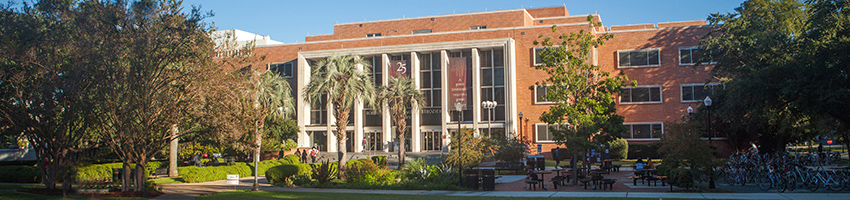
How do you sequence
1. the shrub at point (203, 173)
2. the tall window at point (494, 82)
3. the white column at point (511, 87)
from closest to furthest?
the shrub at point (203, 173), the white column at point (511, 87), the tall window at point (494, 82)

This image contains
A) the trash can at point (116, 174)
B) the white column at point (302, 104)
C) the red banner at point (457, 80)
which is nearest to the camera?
the trash can at point (116, 174)

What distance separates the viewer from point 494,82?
54406 millimetres

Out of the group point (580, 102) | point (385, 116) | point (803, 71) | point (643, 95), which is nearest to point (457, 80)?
point (385, 116)

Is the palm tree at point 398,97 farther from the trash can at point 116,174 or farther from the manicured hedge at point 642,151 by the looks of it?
the trash can at point 116,174

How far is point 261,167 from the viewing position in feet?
108

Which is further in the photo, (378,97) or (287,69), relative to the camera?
(287,69)

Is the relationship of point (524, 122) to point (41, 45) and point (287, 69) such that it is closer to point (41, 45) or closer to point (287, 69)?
point (287, 69)

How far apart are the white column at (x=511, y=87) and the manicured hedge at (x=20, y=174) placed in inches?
1377

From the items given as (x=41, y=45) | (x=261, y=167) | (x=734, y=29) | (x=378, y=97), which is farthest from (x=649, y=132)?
(x=41, y=45)

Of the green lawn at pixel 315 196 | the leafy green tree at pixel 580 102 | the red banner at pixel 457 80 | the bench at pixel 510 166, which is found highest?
the red banner at pixel 457 80

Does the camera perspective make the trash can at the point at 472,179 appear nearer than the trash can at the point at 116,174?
Yes

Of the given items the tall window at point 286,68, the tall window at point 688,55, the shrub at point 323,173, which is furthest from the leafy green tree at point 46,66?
the tall window at point 688,55

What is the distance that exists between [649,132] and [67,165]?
4241 centimetres

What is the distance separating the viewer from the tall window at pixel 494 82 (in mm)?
54219
